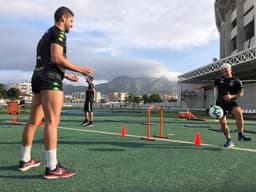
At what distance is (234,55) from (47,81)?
3100 cm

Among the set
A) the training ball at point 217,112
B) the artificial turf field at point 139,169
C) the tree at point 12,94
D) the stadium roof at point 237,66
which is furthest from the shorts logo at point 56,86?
the tree at point 12,94

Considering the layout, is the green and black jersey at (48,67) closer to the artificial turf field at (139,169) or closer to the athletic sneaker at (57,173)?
the athletic sneaker at (57,173)

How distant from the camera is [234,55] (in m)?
31.8

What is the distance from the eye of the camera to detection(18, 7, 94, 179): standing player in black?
11.4ft

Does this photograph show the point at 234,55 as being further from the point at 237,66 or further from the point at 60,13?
the point at 60,13

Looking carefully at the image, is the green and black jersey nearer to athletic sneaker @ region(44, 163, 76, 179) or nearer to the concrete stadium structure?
athletic sneaker @ region(44, 163, 76, 179)

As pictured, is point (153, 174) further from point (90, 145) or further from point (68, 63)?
point (90, 145)

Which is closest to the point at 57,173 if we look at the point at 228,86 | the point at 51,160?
the point at 51,160

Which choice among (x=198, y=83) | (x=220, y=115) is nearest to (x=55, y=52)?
(x=220, y=115)

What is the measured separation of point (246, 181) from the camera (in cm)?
342

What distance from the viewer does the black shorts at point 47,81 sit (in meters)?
3.51

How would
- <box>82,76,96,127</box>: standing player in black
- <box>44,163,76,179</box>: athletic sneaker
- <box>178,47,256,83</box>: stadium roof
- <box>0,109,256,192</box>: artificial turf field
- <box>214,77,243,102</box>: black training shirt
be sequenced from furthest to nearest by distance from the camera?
<box>178,47,256,83</box>: stadium roof → <box>82,76,96,127</box>: standing player in black → <box>214,77,243,102</box>: black training shirt → <box>44,163,76,179</box>: athletic sneaker → <box>0,109,256,192</box>: artificial turf field

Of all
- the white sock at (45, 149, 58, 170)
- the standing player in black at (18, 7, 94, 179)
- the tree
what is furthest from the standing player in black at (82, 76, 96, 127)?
the tree

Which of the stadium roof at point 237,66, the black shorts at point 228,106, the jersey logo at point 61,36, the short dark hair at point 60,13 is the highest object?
the stadium roof at point 237,66
